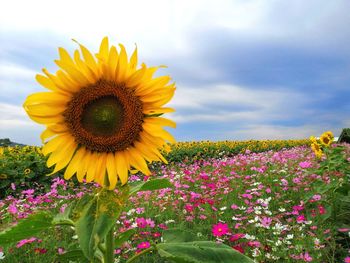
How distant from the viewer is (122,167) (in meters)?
2.14

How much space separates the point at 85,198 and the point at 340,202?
4.77 meters

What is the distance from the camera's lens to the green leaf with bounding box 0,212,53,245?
7.00 feet

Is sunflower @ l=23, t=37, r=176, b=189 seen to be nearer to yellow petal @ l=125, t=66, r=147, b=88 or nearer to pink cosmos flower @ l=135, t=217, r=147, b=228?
yellow petal @ l=125, t=66, r=147, b=88

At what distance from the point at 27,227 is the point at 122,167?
2.01ft

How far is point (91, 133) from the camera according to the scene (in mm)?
2191

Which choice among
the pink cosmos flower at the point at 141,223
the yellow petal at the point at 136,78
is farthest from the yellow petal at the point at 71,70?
the pink cosmos flower at the point at 141,223

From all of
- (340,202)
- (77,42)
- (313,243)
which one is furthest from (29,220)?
(340,202)

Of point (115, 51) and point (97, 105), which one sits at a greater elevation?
point (115, 51)

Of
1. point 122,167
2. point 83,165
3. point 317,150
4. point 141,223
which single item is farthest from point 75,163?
point 317,150

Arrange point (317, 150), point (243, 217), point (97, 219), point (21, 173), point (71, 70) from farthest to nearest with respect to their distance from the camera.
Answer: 1. point (21, 173)
2. point (317, 150)
3. point (243, 217)
4. point (71, 70)
5. point (97, 219)

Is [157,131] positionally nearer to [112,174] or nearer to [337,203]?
[112,174]

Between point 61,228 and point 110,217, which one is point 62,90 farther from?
point 61,228

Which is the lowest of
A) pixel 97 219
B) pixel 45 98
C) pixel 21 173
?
pixel 21 173

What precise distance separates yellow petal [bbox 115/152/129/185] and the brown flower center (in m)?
0.04
